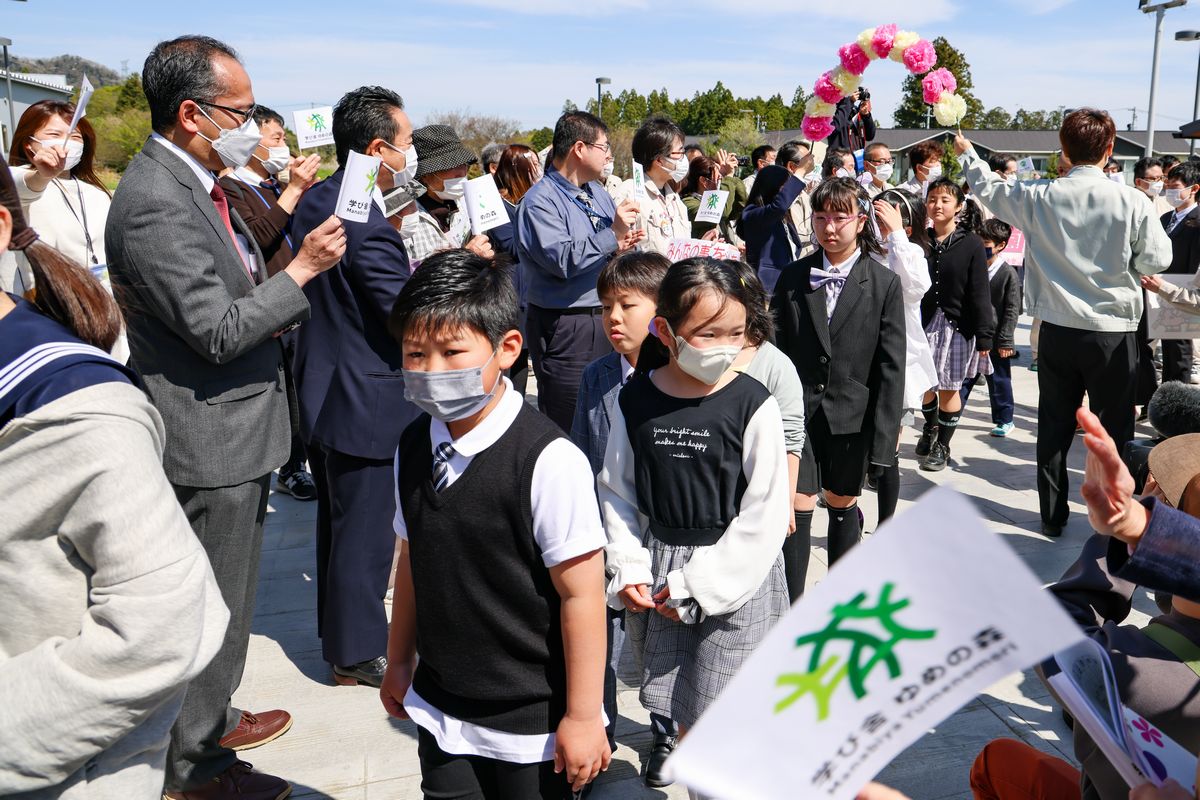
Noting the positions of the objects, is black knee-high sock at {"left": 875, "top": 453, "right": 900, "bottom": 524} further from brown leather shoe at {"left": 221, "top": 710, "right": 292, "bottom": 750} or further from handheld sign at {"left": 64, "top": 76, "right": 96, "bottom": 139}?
handheld sign at {"left": 64, "top": 76, "right": 96, "bottom": 139}

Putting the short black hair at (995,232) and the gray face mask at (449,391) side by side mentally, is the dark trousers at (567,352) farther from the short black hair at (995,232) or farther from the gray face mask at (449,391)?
the short black hair at (995,232)

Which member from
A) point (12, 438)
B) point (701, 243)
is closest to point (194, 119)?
point (12, 438)

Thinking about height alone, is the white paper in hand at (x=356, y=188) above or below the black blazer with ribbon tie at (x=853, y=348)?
above

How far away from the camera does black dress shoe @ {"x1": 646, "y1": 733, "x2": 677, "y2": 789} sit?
3068 mm

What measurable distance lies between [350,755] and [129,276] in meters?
1.81

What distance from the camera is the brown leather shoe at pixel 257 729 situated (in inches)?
130

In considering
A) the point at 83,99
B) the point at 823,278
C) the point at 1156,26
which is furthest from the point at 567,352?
the point at 1156,26

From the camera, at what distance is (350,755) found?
129 inches

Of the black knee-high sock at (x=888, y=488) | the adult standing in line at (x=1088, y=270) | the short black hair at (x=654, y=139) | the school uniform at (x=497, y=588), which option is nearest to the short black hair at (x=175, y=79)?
the school uniform at (x=497, y=588)

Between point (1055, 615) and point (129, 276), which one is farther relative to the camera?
point (129, 276)

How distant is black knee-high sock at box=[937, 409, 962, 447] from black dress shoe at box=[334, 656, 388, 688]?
15.2 feet

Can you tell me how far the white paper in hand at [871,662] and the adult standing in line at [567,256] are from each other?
147 inches

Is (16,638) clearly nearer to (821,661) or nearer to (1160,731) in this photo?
(821,661)

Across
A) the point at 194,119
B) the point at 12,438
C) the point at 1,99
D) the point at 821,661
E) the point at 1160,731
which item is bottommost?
the point at 1160,731
